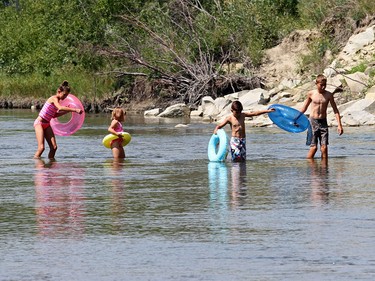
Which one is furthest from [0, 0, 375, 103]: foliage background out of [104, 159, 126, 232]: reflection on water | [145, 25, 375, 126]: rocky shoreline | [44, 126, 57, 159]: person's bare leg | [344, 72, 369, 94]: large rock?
[104, 159, 126, 232]: reflection on water

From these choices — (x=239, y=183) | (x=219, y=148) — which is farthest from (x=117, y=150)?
(x=239, y=183)

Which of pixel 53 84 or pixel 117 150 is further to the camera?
pixel 53 84

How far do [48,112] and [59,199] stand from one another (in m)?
7.48

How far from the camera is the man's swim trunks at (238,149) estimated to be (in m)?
19.6

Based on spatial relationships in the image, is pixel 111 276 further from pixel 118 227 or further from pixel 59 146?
pixel 59 146

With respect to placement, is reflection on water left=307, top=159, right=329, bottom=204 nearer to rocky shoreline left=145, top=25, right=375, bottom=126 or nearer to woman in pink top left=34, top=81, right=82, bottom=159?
woman in pink top left=34, top=81, right=82, bottom=159

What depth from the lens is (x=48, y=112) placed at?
69.8 ft

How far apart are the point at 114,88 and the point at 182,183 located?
36.5 metres

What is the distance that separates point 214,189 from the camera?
49.3 feet

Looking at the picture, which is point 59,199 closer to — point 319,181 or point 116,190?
point 116,190

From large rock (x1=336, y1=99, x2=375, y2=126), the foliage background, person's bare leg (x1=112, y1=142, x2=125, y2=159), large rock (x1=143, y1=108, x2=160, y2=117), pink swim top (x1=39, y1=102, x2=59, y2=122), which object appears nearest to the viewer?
person's bare leg (x1=112, y1=142, x2=125, y2=159)

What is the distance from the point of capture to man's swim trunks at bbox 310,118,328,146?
65.9 feet

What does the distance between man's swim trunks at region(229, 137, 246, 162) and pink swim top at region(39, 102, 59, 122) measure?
151 inches

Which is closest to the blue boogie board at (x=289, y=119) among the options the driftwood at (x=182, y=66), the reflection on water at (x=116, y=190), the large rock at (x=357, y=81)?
the reflection on water at (x=116, y=190)
